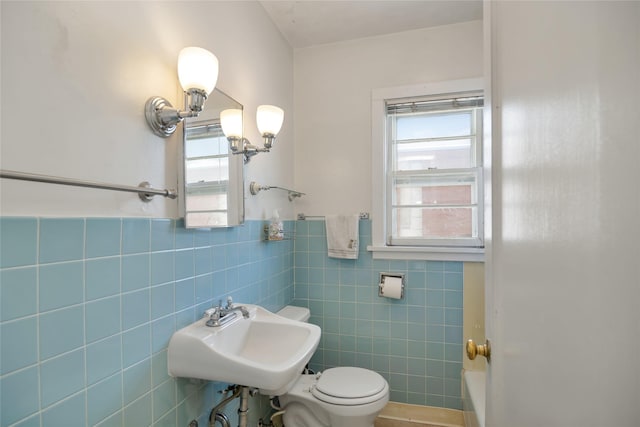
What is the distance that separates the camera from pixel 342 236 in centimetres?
213

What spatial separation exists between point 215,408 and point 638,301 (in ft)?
4.50

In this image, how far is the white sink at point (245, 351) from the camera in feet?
3.31

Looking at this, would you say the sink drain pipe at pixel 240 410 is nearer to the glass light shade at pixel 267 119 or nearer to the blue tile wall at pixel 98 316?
the blue tile wall at pixel 98 316

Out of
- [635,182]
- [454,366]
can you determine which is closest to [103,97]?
[635,182]

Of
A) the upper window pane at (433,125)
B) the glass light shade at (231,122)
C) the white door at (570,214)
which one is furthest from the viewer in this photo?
the upper window pane at (433,125)

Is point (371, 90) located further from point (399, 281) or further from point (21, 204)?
point (21, 204)

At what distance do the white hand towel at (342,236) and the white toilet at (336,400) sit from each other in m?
0.73

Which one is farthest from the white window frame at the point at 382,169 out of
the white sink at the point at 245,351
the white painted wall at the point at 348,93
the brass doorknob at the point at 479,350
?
the brass doorknob at the point at 479,350

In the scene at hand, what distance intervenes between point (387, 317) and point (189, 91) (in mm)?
1797

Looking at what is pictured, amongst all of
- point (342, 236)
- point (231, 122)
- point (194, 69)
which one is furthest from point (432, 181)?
point (194, 69)

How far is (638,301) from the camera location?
0.94 feet

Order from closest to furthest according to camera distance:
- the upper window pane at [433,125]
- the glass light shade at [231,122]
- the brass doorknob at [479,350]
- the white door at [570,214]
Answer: the white door at [570,214] → the brass doorknob at [479,350] → the glass light shade at [231,122] → the upper window pane at [433,125]

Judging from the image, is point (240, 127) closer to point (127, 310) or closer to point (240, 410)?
point (127, 310)

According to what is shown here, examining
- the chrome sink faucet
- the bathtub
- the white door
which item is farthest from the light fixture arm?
the bathtub
